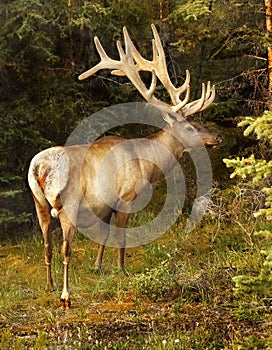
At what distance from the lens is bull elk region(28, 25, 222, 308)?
7070 millimetres

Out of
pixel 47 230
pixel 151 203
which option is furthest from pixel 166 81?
pixel 151 203

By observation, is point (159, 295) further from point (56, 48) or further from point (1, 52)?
point (56, 48)

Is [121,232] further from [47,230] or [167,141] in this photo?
[167,141]

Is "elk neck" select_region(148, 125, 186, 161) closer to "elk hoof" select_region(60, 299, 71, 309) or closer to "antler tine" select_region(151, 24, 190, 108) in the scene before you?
"antler tine" select_region(151, 24, 190, 108)

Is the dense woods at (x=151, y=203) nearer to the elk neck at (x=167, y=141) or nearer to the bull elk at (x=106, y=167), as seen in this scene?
the bull elk at (x=106, y=167)

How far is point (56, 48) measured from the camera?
34.8 feet

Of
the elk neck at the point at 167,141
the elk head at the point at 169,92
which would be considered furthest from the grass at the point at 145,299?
the elk head at the point at 169,92

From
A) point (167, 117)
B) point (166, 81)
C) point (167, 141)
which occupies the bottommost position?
point (167, 141)

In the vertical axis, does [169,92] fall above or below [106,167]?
above

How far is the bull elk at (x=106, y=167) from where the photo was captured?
7.07 m

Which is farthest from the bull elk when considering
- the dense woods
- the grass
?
the dense woods

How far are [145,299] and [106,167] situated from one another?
1.77 metres

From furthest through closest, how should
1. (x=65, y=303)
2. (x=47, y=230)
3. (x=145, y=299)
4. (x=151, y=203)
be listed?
(x=151, y=203)
(x=47, y=230)
(x=145, y=299)
(x=65, y=303)

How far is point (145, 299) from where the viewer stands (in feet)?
22.3
